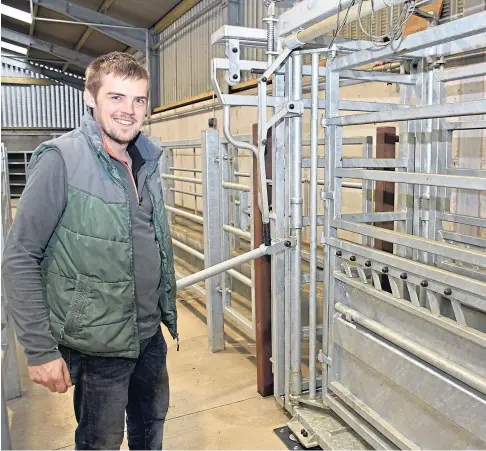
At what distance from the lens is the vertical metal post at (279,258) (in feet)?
6.84

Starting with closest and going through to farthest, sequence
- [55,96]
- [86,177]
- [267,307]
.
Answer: [86,177]
[267,307]
[55,96]

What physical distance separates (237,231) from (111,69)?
1691mm

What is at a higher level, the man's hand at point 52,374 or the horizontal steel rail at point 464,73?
the horizontal steel rail at point 464,73

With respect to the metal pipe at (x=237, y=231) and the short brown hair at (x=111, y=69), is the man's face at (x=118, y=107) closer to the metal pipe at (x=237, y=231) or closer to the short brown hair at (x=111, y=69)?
the short brown hair at (x=111, y=69)

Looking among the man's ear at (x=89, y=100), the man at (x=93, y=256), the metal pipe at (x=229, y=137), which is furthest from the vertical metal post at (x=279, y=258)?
the man's ear at (x=89, y=100)

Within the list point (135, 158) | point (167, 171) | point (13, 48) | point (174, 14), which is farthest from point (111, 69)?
point (13, 48)

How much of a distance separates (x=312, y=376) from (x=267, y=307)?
0.43 meters

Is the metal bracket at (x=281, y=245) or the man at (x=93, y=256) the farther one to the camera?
the metal bracket at (x=281, y=245)

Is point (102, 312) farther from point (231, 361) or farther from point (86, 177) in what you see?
point (231, 361)

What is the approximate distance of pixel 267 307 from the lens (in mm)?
2434

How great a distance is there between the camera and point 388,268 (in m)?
1.64

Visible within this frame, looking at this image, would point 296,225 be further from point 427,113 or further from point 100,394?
point 100,394

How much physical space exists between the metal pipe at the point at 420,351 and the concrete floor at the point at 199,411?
2.19 ft

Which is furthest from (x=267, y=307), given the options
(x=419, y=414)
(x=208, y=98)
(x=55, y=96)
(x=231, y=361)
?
(x=55, y=96)
